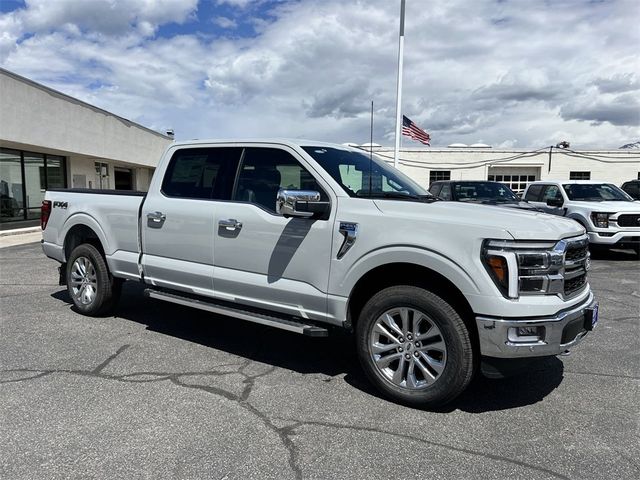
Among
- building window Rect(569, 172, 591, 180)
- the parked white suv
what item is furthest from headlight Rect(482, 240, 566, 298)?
building window Rect(569, 172, 591, 180)

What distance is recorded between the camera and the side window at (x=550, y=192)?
12620 mm

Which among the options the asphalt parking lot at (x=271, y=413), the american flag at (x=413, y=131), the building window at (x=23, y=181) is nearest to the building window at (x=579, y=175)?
the american flag at (x=413, y=131)

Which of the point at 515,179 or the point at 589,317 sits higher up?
the point at 515,179

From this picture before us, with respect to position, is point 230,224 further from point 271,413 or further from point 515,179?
point 515,179

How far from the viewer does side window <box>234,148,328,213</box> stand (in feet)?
14.5

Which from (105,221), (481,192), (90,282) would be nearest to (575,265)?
(105,221)

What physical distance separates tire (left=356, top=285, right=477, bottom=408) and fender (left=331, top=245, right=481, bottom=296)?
0.20m

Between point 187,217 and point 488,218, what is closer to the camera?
point 488,218

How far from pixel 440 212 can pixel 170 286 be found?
2.91 metres

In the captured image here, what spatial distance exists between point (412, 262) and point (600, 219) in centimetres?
907

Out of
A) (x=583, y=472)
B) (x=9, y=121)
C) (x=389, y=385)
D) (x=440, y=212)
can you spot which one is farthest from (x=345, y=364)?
(x=9, y=121)

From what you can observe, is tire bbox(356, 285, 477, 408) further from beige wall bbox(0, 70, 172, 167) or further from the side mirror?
beige wall bbox(0, 70, 172, 167)

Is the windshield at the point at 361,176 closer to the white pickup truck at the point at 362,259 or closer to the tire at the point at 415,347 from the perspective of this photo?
the white pickup truck at the point at 362,259

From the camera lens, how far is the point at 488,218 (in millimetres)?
3500
